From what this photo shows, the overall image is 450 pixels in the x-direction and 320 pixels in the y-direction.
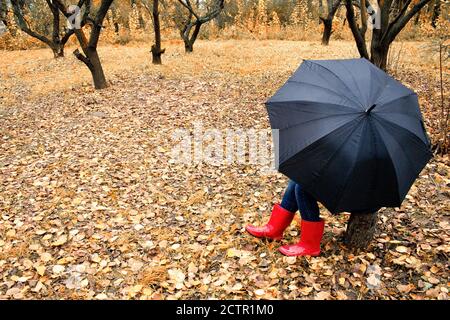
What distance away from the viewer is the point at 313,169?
2939mm

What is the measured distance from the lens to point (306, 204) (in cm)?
364

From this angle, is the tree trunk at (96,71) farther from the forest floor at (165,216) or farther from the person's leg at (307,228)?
the person's leg at (307,228)

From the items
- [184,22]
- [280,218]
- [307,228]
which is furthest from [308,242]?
[184,22]

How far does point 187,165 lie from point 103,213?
181 centimetres

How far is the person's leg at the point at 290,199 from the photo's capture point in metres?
3.83

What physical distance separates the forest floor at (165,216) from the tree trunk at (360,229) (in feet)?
0.39

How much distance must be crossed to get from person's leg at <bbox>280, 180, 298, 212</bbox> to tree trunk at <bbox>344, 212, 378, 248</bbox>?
24.1 inches

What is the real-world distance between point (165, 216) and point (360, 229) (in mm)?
2616

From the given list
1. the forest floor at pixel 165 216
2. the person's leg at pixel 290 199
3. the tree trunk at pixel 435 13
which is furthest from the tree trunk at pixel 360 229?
the tree trunk at pixel 435 13

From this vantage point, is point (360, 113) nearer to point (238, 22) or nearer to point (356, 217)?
point (356, 217)

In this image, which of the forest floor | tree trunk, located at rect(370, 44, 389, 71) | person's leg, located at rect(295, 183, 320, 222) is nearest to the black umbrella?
person's leg, located at rect(295, 183, 320, 222)

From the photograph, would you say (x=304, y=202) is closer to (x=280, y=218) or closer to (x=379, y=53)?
(x=280, y=218)

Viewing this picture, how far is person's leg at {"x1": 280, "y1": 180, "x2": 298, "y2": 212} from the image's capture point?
3.83 meters

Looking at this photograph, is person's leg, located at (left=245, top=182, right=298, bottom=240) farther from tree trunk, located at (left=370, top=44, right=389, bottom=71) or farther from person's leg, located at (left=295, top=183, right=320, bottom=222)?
tree trunk, located at (left=370, top=44, right=389, bottom=71)
